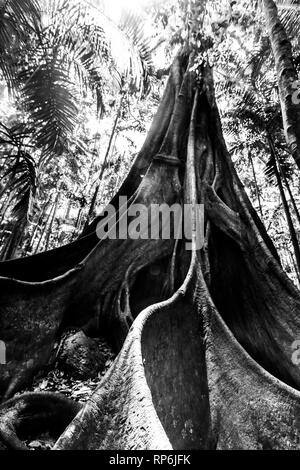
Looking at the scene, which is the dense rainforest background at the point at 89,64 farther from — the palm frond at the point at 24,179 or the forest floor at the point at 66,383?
the forest floor at the point at 66,383

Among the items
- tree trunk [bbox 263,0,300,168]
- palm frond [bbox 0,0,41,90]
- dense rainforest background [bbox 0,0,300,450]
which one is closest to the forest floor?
dense rainforest background [bbox 0,0,300,450]

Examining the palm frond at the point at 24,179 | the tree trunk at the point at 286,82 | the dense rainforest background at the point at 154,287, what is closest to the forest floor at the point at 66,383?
the dense rainforest background at the point at 154,287

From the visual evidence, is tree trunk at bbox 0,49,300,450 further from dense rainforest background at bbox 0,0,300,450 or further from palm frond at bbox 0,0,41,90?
palm frond at bbox 0,0,41,90

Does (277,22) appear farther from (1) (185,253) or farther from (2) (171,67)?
(2) (171,67)

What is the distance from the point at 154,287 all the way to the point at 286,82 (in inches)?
76.2

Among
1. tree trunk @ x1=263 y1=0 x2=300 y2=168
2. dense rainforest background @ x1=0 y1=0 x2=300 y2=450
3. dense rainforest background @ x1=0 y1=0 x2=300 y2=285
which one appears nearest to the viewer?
dense rainforest background @ x1=0 y1=0 x2=300 y2=450

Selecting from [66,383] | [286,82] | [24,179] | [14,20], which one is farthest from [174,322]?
[14,20]

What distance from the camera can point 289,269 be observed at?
2084 cm

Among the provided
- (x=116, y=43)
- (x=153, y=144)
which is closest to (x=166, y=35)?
(x=153, y=144)

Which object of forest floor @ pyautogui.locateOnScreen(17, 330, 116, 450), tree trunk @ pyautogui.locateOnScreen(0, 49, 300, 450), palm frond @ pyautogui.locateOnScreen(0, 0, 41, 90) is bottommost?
forest floor @ pyautogui.locateOnScreen(17, 330, 116, 450)

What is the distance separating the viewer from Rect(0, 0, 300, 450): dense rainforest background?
4.92 ft

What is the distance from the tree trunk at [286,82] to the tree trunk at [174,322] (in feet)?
3.30

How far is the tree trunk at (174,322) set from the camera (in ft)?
4.16

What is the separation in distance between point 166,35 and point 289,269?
20694 mm
